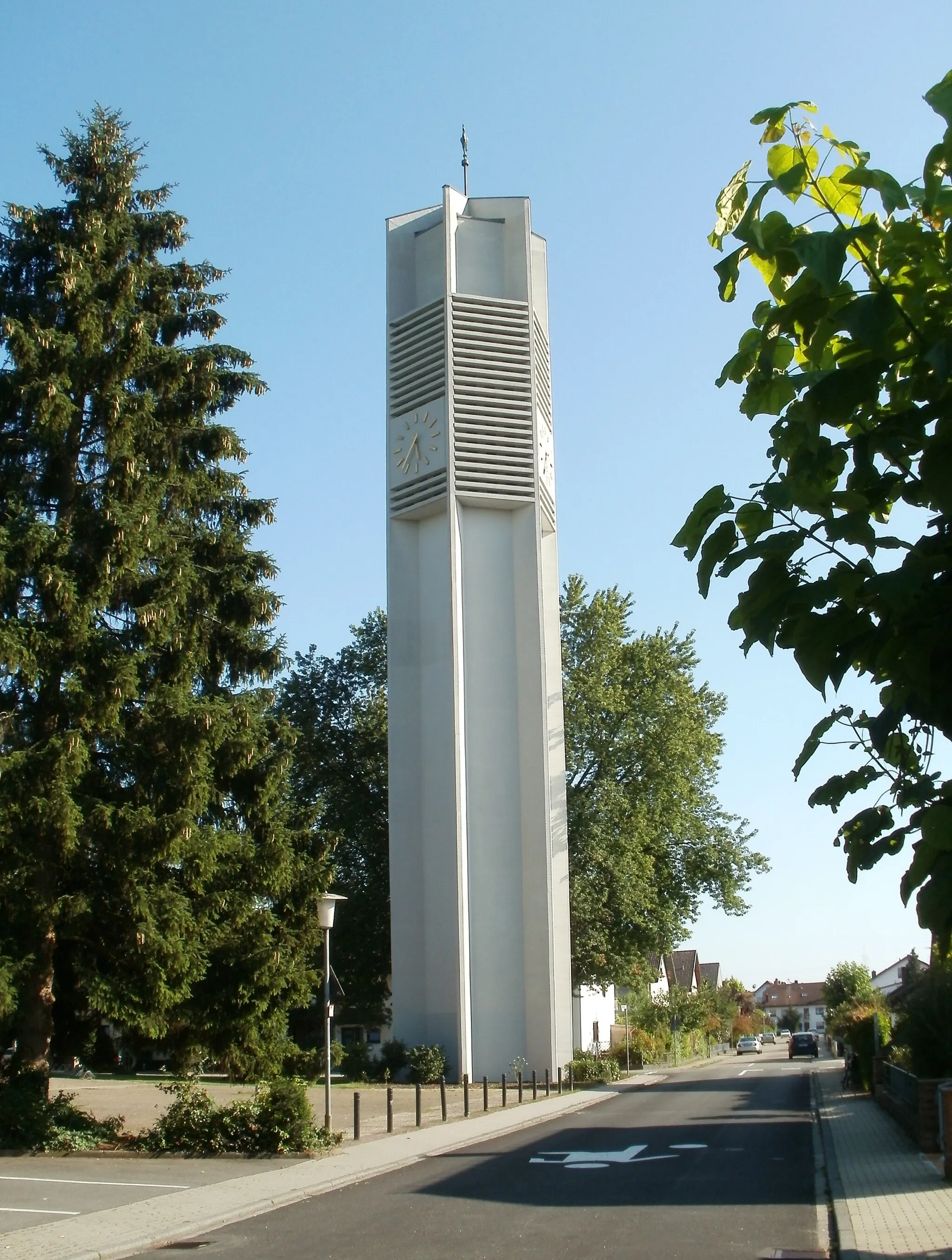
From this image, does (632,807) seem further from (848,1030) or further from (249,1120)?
(249,1120)

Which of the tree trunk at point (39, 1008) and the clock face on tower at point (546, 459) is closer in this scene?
the tree trunk at point (39, 1008)

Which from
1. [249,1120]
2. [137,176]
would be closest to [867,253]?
[249,1120]

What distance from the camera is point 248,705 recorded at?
856 inches

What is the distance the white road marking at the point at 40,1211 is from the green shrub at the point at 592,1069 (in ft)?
83.0

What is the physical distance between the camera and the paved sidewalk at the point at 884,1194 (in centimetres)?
1116

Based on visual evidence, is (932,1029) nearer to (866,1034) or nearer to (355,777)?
(866,1034)

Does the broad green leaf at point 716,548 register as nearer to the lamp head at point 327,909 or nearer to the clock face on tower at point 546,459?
the lamp head at point 327,909

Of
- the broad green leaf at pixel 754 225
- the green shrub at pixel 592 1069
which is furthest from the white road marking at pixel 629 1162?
the green shrub at pixel 592 1069

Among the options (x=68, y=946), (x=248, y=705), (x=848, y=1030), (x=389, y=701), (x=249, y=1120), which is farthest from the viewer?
(x=389, y=701)

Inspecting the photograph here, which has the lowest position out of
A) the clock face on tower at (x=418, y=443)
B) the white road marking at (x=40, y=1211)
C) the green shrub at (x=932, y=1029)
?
the white road marking at (x=40, y=1211)

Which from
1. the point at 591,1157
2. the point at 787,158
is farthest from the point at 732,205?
the point at 591,1157

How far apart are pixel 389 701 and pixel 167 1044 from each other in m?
18.7

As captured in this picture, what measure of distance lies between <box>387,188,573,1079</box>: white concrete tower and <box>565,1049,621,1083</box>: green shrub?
0.67 metres

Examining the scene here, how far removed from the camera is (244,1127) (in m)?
18.9
